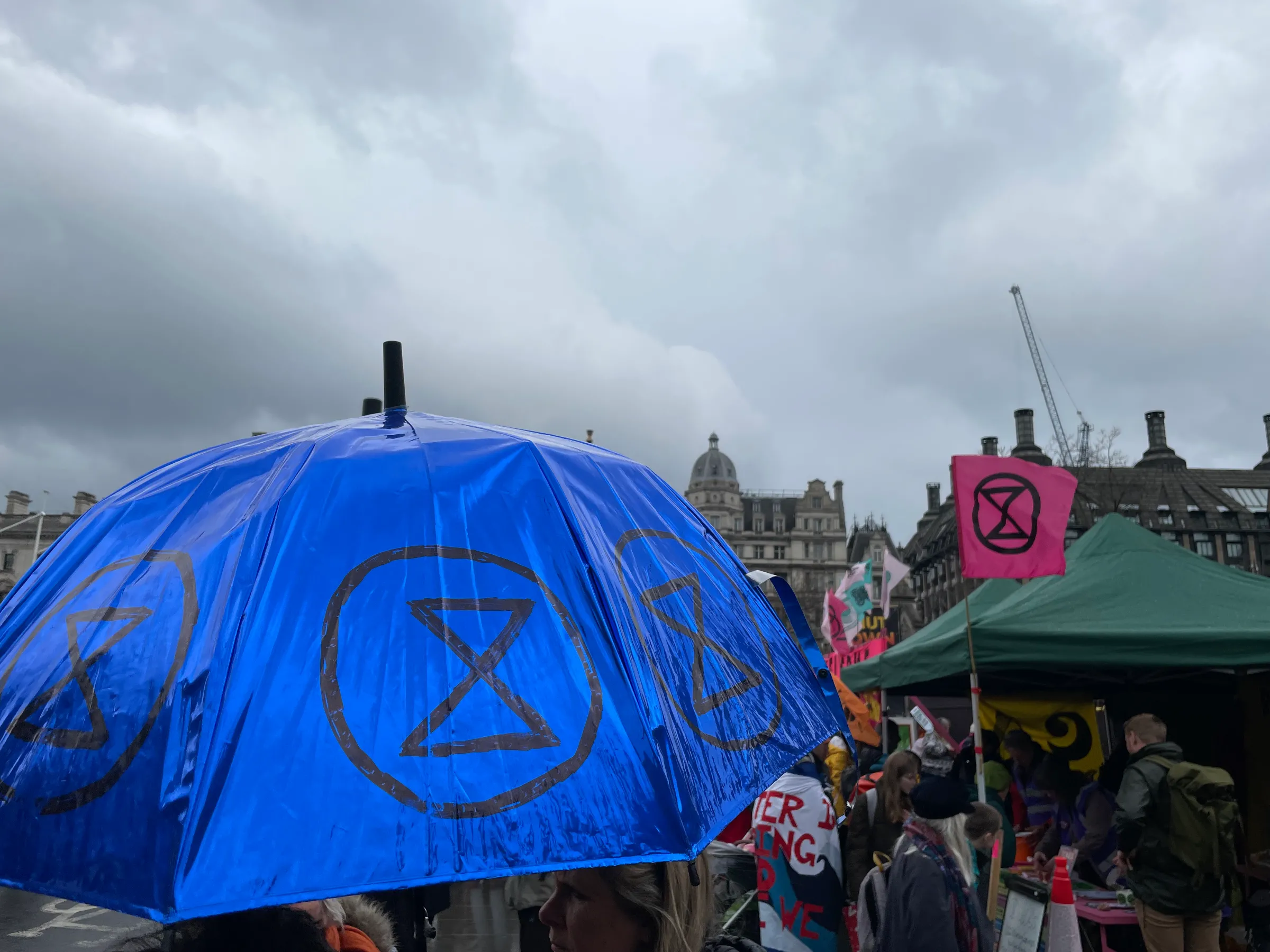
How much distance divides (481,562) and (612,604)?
0.79ft

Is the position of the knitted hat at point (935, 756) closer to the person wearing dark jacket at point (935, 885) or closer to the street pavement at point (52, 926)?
the person wearing dark jacket at point (935, 885)

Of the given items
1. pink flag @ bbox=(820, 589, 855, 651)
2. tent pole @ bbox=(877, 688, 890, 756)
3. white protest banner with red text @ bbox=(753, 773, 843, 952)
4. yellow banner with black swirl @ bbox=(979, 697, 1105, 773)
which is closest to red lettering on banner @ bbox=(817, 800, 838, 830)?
white protest banner with red text @ bbox=(753, 773, 843, 952)

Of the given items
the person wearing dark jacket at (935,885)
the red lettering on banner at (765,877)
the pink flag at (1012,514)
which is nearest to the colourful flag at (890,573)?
the pink flag at (1012,514)

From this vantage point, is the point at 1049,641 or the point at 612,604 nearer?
the point at 612,604

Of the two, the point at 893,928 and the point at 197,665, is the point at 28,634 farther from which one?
the point at 893,928

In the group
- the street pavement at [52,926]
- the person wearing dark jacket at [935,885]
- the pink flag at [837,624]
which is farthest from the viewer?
the pink flag at [837,624]

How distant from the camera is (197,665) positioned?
134 centimetres

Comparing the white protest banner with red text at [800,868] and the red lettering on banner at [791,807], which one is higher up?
the red lettering on banner at [791,807]

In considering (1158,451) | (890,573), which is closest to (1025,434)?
(1158,451)

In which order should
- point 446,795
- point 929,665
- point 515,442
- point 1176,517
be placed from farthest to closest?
1. point 1176,517
2. point 929,665
3. point 515,442
4. point 446,795

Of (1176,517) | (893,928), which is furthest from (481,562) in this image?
(1176,517)

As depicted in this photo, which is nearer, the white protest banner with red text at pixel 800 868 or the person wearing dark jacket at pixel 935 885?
the person wearing dark jacket at pixel 935 885

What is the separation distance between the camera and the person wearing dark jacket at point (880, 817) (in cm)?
609

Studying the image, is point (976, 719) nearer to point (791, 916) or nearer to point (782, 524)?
point (791, 916)
